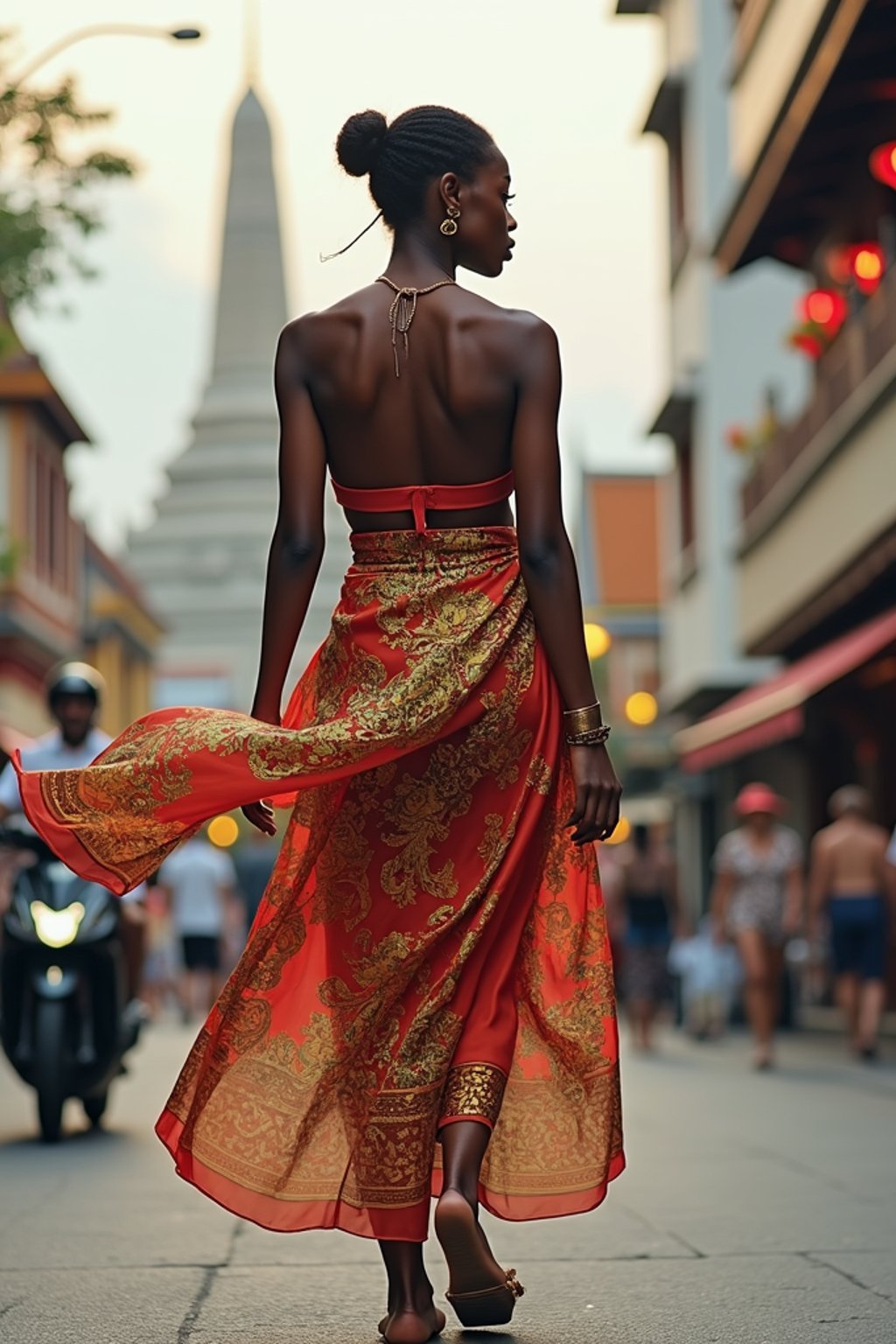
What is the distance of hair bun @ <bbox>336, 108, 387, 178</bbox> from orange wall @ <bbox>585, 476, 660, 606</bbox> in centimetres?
4690

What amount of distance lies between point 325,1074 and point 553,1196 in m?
0.47

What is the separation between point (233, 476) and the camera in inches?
3935

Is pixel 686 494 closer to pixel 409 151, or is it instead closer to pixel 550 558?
pixel 409 151

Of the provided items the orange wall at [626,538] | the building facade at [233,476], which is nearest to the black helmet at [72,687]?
the orange wall at [626,538]

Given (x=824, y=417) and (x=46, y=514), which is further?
(x=46, y=514)

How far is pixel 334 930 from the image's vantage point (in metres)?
4.83

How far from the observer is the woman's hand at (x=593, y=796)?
4.72 m

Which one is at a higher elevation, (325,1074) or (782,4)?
(782,4)

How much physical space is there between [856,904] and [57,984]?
7259mm

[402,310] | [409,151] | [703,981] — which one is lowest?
[703,981]

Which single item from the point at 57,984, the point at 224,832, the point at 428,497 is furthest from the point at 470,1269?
the point at 224,832

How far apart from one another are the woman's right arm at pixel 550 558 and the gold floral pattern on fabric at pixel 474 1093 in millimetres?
461

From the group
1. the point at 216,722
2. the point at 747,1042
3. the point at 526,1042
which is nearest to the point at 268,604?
the point at 216,722

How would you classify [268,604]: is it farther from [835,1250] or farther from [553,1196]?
[835,1250]
